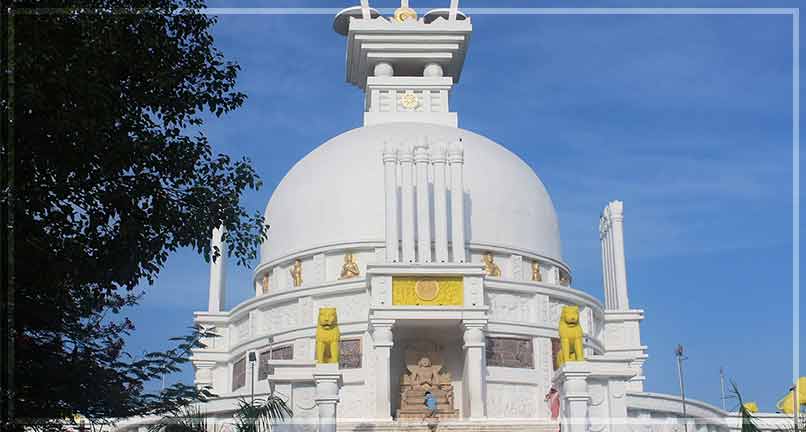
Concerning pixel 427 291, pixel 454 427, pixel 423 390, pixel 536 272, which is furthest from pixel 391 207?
pixel 454 427

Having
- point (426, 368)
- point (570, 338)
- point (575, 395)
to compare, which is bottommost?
point (575, 395)

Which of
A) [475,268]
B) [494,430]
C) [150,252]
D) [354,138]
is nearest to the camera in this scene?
[150,252]

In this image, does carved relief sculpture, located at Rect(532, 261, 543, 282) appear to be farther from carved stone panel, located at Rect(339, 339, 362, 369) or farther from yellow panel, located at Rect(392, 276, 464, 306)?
carved stone panel, located at Rect(339, 339, 362, 369)

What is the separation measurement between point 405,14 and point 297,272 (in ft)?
49.8

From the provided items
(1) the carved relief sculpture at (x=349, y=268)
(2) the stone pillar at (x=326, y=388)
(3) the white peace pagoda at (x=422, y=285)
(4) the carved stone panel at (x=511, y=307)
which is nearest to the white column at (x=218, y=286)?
(3) the white peace pagoda at (x=422, y=285)

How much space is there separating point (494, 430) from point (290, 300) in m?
12.1

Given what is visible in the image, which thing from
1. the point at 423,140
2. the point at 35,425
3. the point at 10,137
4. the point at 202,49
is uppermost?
the point at 423,140

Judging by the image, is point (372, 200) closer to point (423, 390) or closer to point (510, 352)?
point (510, 352)

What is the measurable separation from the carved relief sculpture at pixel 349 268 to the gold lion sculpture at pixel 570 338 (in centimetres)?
1237

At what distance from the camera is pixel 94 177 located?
12.7 meters

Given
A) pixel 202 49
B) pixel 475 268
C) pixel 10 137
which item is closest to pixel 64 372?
pixel 10 137

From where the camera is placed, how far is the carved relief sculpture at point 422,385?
32688 millimetres

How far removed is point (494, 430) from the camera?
26484mm

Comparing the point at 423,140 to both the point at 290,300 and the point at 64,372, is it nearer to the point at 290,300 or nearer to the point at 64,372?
the point at 290,300
